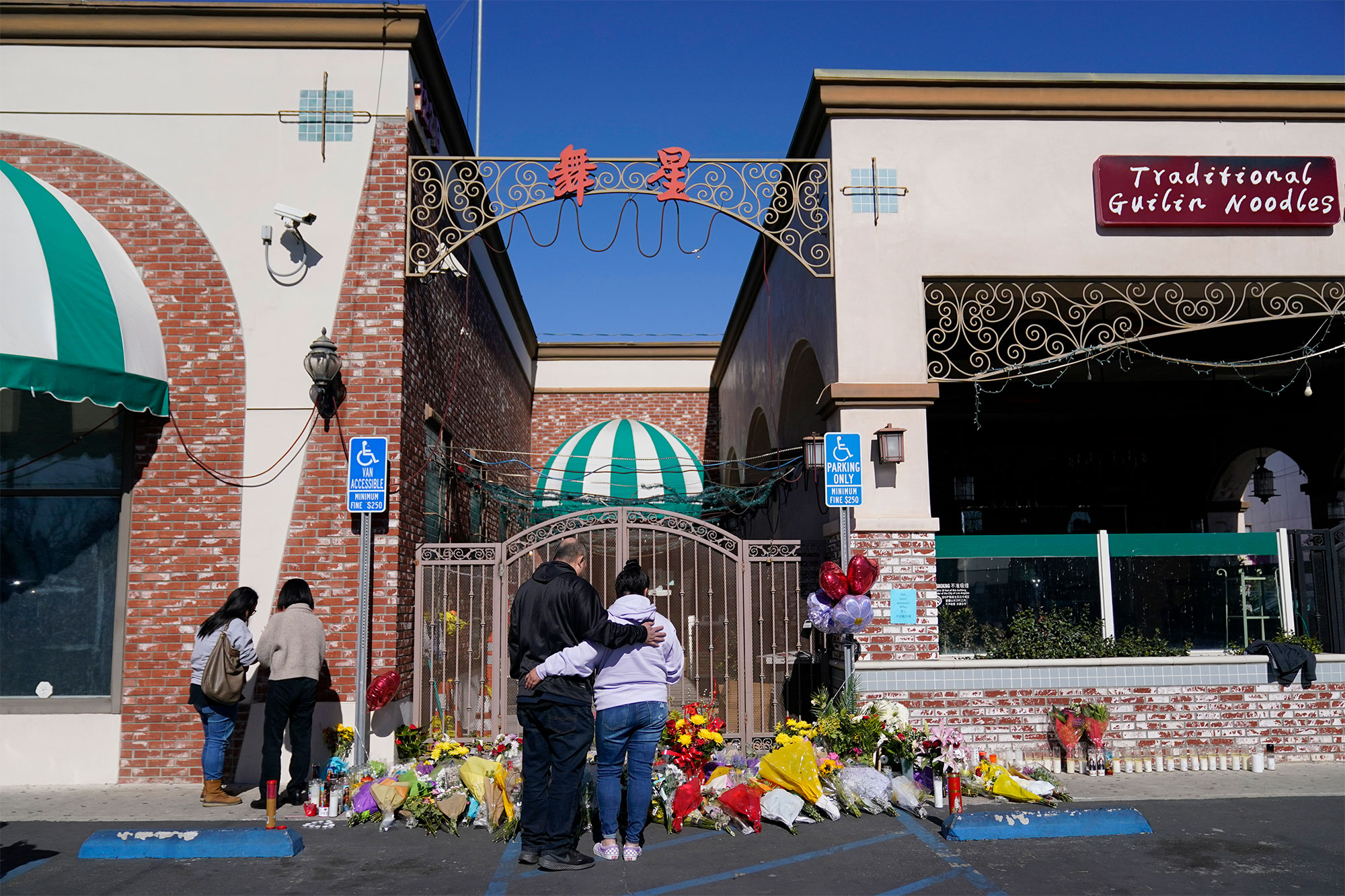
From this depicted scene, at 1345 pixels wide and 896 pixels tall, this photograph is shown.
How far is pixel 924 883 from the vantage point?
568cm

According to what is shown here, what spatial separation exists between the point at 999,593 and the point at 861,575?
179 centimetres

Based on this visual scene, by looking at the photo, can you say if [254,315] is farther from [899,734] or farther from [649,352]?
[649,352]

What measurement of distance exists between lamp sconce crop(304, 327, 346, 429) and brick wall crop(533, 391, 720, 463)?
36.8 feet

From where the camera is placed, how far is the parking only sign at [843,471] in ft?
29.1

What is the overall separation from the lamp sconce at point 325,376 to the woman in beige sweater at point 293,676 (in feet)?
5.77

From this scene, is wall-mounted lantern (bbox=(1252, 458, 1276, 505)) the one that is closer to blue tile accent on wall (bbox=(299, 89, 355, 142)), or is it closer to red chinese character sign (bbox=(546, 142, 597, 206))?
red chinese character sign (bbox=(546, 142, 597, 206))

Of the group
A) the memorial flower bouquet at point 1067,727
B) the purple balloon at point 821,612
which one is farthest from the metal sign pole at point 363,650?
the memorial flower bouquet at point 1067,727

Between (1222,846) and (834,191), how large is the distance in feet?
21.1

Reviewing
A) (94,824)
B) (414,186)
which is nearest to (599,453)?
(414,186)

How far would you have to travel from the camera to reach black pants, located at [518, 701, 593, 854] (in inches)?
236

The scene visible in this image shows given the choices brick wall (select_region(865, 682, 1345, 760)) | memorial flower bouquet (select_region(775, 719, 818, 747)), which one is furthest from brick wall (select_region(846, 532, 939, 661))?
memorial flower bouquet (select_region(775, 719, 818, 747))

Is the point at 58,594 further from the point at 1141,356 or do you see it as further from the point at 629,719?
the point at 1141,356

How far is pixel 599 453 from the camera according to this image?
17203 millimetres

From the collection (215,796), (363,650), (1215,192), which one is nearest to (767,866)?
(363,650)
